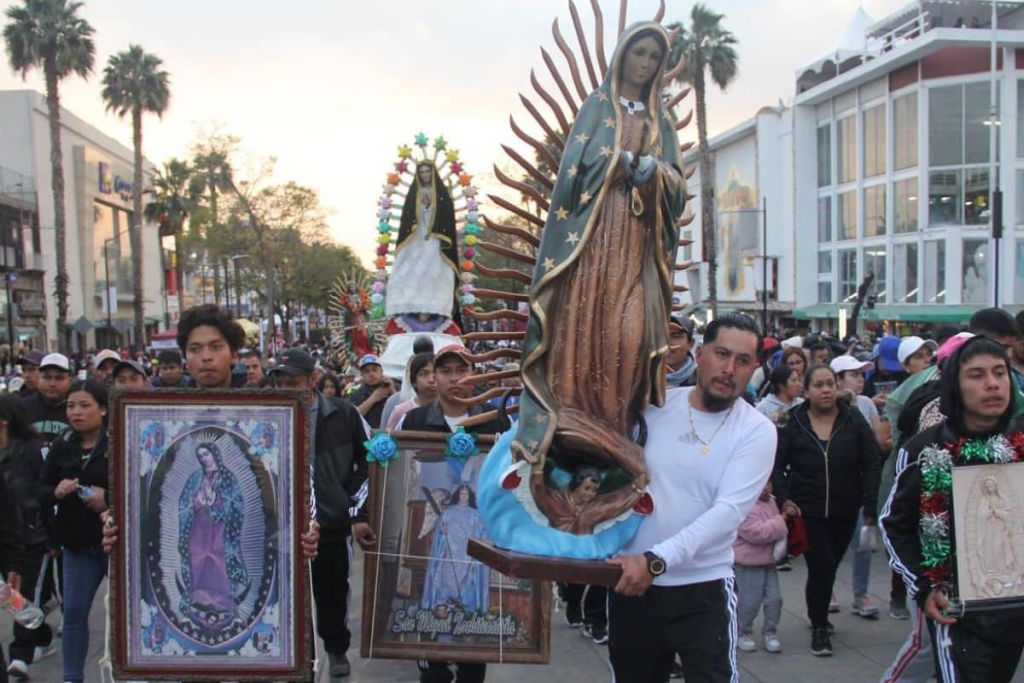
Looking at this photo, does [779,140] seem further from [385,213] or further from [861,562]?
[861,562]

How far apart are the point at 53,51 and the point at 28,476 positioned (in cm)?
3081

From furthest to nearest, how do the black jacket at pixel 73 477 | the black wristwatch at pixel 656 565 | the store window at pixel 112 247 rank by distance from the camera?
the store window at pixel 112 247, the black jacket at pixel 73 477, the black wristwatch at pixel 656 565

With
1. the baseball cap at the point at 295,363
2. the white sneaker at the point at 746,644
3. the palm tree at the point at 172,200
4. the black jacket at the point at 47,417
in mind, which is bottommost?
the white sneaker at the point at 746,644

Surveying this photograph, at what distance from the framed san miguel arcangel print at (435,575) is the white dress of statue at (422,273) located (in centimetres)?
817

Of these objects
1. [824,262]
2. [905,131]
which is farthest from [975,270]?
[824,262]

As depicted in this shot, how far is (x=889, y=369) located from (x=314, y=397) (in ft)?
21.6


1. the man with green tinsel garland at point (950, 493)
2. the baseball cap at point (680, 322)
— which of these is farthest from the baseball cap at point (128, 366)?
the man with green tinsel garland at point (950, 493)

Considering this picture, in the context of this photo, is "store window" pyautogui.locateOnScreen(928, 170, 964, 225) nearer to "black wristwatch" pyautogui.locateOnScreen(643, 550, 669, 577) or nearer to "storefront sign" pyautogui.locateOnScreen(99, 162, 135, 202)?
"black wristwatch" pyautogui.locateOnScreen(643, 550, 669, 577)

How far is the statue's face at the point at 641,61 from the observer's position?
Result: 3324 mm

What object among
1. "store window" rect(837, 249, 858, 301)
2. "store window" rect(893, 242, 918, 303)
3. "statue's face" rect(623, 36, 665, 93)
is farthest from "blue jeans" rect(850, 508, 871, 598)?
"store window" rect(837, 249, 858, 301)

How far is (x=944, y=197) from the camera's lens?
34.5 m

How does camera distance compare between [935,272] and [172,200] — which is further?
[172,200]

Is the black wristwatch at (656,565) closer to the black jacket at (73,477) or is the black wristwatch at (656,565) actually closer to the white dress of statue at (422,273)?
the black jacket at (73,477)

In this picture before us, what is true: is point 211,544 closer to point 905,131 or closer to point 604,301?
point 604,301
